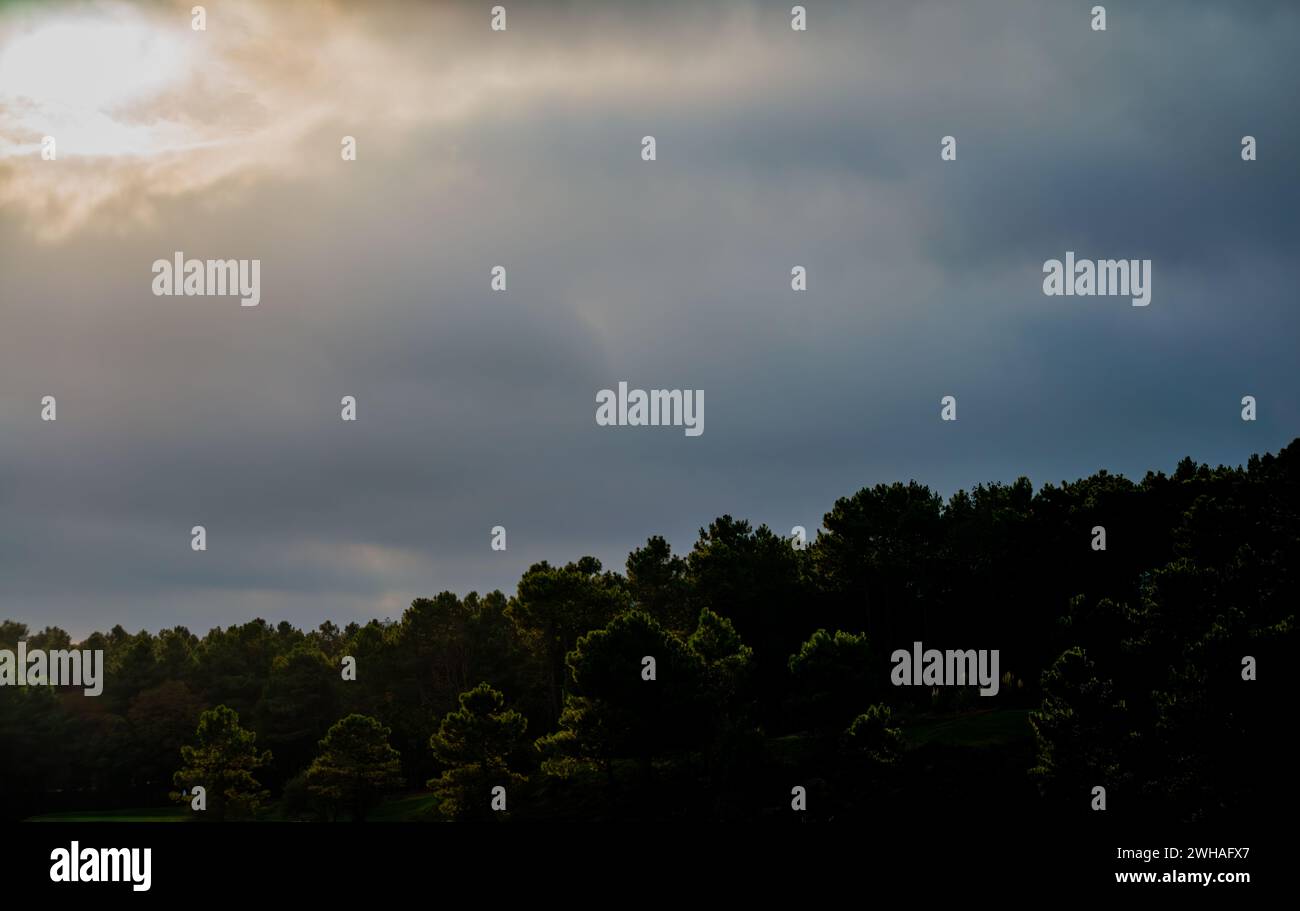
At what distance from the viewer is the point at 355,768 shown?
103938 mm

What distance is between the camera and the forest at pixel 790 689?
63594mm

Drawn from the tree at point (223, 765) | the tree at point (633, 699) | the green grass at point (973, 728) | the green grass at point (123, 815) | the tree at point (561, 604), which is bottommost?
the green grass at point (123, 815)

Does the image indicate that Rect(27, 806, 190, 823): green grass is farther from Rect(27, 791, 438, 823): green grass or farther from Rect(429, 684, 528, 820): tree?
Rect(429, 684, 528, 820): tree

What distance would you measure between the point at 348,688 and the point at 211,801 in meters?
21.8

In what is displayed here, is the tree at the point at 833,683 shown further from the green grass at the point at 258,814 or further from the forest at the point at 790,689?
the green grass at the point at 258,814

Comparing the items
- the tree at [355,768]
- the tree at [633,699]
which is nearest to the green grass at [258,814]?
the tree at [355,768]

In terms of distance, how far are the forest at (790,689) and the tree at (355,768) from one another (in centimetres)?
20

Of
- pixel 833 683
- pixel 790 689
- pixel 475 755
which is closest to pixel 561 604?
pixel 475 755
